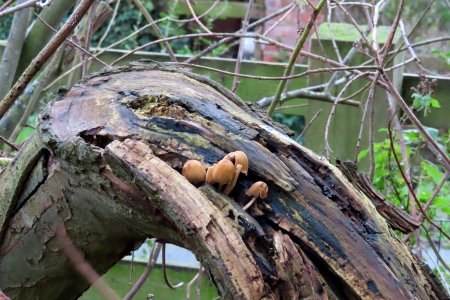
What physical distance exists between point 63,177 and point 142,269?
1.62 meters

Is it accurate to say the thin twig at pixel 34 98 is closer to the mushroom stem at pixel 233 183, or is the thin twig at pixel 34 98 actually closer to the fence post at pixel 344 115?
the fence post at pixel 344 115

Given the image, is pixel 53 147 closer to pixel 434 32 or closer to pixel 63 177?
pixel 63 177

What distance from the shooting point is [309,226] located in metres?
1.09

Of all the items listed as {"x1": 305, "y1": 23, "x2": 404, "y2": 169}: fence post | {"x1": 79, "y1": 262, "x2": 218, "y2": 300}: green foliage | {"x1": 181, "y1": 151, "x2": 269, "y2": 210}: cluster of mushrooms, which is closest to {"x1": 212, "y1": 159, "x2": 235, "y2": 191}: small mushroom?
{"x1": 181, "y1": 151, "x2": 269, "y2": 210}: cluster of mushrooms

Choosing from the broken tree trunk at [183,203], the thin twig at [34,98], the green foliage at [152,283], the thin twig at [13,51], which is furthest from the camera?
the green foliage at [152,283]

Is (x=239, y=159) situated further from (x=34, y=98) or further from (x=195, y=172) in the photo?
(x=34, y=98)

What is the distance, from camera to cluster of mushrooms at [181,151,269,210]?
106 centimetres

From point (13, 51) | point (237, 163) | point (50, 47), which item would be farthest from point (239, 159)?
point (13, 51)

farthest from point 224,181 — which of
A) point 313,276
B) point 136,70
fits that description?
point 136,70

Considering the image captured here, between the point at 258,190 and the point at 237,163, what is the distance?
54 mm

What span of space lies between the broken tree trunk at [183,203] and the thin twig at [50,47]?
0.11 meters

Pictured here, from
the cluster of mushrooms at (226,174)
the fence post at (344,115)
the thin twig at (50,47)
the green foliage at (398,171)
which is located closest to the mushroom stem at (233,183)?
the cluster of mushrooms at (226,174)

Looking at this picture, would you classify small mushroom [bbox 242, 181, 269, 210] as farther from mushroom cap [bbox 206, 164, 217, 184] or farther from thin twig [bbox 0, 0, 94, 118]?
thin twig [bbox 0, 0, 94, 118]

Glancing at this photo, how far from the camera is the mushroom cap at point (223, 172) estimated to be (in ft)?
3.46
